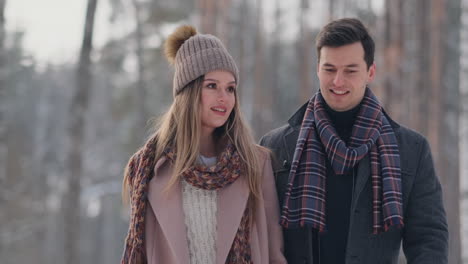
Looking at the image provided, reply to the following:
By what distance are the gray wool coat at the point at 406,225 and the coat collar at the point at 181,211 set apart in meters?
0.30

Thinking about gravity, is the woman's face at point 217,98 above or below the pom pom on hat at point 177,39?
below

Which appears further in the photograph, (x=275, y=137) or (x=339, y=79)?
(x=275, y=137)

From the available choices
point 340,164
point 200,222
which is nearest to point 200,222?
point 200,222

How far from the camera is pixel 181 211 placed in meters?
3.52

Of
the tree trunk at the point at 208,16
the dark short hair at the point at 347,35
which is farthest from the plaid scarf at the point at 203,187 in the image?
the tree trunk at the point at 208,16

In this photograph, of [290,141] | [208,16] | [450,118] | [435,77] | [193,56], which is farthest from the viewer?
Result: [208,16]

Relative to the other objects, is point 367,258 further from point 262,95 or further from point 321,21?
point 321,21

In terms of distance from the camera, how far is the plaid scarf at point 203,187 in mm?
3488

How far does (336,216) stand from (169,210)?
851 mm

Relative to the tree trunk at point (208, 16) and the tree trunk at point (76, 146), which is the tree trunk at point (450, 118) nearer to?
the tree trunk at point (208, 16)

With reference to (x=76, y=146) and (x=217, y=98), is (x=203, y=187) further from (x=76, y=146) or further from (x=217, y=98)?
(x=76, y=146)

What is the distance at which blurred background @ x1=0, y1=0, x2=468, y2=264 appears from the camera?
15.1m

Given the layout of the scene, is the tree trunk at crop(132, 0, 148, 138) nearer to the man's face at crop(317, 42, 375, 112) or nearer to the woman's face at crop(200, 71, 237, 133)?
the woman's face at crop(200, 71, 237, 133)

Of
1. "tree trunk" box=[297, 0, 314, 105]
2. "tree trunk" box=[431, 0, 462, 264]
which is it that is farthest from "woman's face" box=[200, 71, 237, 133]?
"tree trunk" box=[297, 0, 314, 105]
